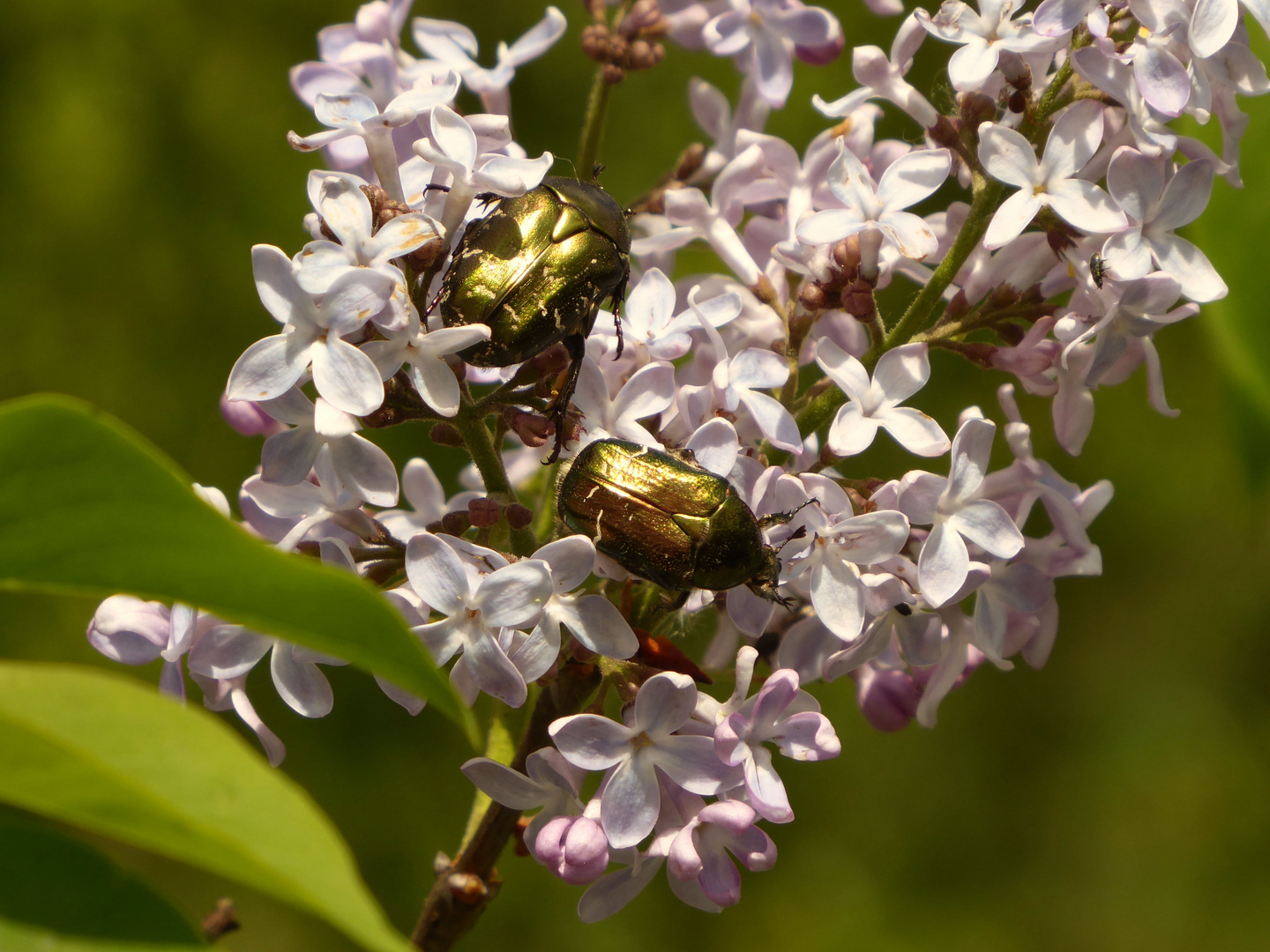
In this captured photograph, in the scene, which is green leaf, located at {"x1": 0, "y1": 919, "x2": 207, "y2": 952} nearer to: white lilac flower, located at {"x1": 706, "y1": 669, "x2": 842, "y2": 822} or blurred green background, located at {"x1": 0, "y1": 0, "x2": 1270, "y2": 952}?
white lilac flower, located at {"x1": 706, "y1": 669, "x2": 842, "y2": 822}

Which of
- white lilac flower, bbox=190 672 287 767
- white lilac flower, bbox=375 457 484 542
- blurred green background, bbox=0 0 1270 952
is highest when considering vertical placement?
white lilac flower, bbox=190 672 287 767

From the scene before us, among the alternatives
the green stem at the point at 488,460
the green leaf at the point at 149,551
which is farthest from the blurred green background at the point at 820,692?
the green leaf at the point at 149,551

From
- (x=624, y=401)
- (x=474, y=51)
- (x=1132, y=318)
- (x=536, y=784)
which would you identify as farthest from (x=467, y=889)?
(x=474, y=51)

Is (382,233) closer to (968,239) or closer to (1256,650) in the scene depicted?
(968,239)

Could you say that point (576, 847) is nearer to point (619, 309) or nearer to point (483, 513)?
point (483, 513)

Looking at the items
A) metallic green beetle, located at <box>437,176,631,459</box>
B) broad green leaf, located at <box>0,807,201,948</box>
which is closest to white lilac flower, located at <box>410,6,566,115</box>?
metallic green beetle, located at <box>437,176,631,459</box>

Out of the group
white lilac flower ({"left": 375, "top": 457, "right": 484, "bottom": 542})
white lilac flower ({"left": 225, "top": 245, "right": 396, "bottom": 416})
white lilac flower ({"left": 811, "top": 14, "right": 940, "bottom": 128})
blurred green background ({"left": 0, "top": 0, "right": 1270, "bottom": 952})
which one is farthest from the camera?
blurred green background ({"left": 0, "top": 0, "right": 1270, "bottom": 952})
